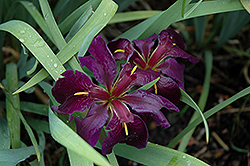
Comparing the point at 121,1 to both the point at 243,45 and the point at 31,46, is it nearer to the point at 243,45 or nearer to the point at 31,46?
the point at 31,46

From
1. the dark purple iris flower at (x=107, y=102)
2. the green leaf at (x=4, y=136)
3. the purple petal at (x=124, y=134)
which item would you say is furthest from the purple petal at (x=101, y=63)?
the green leaf at (x=4, y=136)

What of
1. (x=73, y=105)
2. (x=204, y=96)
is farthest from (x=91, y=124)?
(x=204, y=96)

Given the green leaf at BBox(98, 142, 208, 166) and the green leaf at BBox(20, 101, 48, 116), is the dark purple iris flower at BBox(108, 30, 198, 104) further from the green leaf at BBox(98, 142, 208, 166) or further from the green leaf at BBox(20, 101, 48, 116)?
the green leaf at BBox(20, 101, 48, 116)

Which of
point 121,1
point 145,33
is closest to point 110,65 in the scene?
point 145,33

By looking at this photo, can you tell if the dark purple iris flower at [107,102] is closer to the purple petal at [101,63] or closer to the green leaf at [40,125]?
the purple petal at [101,63]

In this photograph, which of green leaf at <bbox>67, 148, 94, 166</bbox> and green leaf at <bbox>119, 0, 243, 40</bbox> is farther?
green leaf at <bbox>119, 0, 243, 40</bbox>

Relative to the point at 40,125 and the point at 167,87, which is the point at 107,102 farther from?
the point at 40,125

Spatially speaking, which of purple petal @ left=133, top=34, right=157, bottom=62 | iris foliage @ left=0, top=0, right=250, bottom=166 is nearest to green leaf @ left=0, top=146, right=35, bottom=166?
iris foliage @ left=0, top=0, right=250, bottom=166
